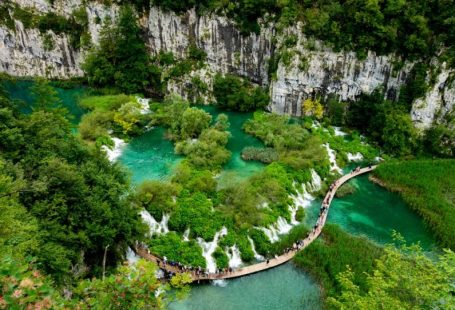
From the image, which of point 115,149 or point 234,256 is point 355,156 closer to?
point 234,256

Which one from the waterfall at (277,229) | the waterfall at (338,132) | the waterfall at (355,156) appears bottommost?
the waterfall at (277,229)

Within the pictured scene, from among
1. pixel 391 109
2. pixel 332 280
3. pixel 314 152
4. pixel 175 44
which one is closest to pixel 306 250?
pixel 332 280

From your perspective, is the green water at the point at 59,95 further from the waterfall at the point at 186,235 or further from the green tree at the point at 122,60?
the waterfall at the point at 186,235

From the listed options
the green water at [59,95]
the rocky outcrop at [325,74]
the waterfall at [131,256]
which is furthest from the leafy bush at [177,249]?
the rocky outcrop at [325,74]

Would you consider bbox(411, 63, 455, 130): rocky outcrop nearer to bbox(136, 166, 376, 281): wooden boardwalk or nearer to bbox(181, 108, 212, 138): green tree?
bbox(136, 166, 376, 281): wooden boardwalk

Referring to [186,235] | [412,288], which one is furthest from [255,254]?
[412,288]

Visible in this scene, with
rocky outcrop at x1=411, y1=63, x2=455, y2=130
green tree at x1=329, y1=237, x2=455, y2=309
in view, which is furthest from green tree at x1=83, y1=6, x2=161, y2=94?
green tree at x1=329, y1=237, x2=455, y2=309

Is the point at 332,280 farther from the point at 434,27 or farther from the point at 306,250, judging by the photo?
the point at 434,27
